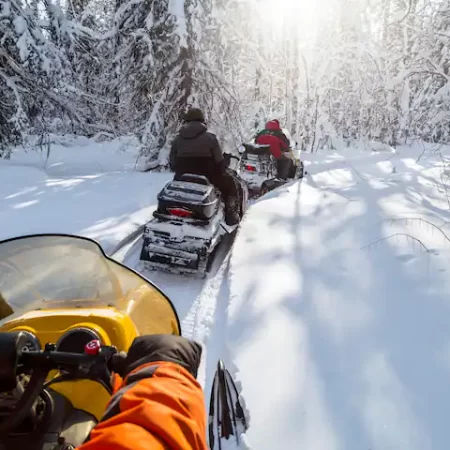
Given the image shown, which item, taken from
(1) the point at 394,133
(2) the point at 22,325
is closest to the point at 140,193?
(2) the point at 22,325

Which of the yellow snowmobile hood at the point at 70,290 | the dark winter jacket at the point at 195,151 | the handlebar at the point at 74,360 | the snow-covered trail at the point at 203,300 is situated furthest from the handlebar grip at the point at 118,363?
the dark winter jacket at the point at 195,151

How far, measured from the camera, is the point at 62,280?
89.7 inches

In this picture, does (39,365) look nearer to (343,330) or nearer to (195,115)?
(343,330)

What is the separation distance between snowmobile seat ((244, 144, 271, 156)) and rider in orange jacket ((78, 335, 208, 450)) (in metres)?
8.67

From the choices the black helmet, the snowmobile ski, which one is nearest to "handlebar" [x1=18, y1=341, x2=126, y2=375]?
the snowmobile ski

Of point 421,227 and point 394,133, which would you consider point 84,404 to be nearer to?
point 421,227

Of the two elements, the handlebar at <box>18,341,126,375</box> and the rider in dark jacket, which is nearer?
the handlebar at <box>18,341,126,375</box>

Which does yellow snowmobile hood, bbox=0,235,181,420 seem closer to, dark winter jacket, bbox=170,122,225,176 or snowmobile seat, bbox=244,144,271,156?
dark winter jacket, bbox=170,122,225,176

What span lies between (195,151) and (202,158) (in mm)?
157

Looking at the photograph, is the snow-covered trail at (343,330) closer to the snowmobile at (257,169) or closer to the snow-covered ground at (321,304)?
the snow-covered ground at (321,304)

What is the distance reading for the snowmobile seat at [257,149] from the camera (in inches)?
385

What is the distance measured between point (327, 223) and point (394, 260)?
1812 mm

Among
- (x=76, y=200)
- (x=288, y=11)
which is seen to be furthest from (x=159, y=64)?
(x=288, y=11)

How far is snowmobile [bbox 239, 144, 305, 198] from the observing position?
31.8 feet
